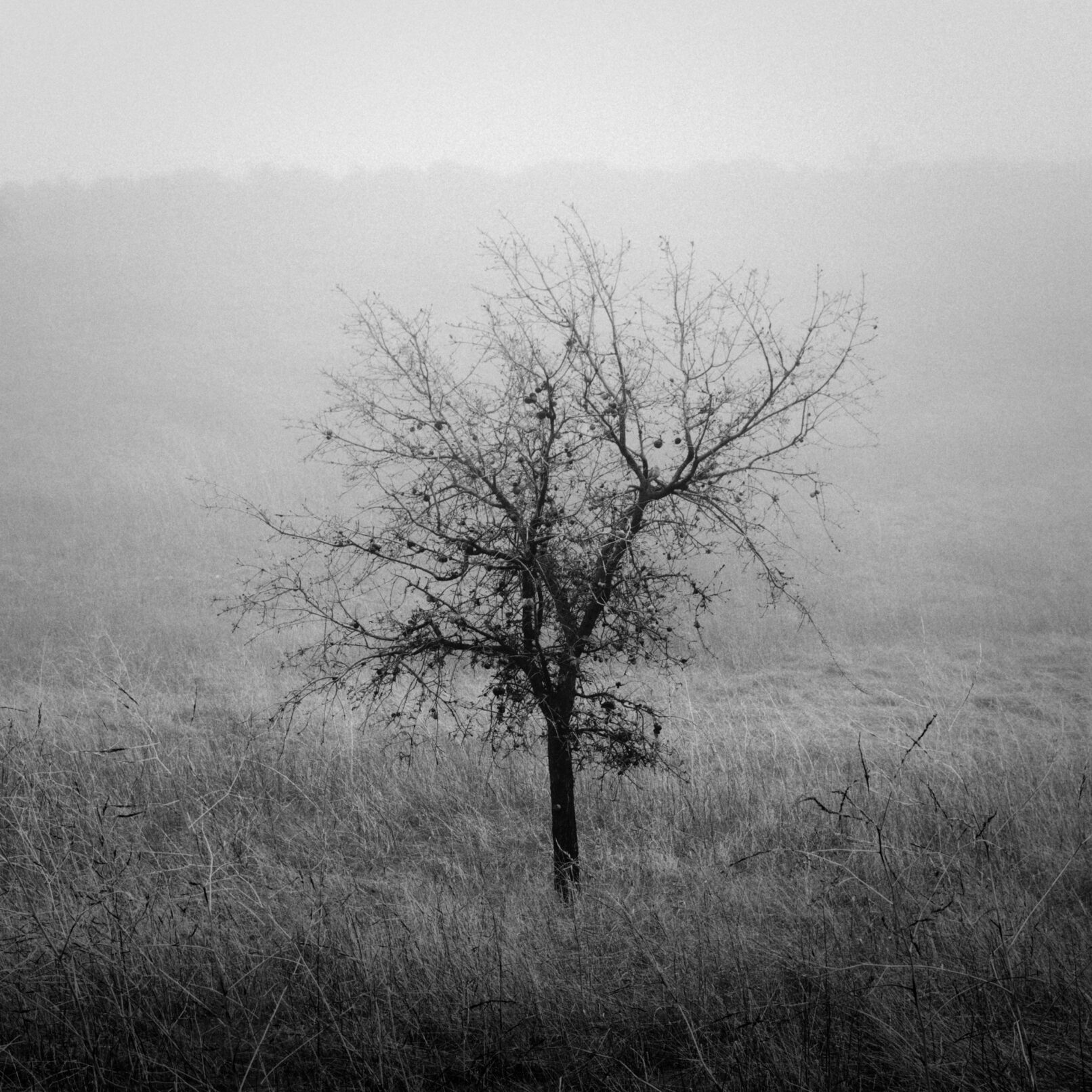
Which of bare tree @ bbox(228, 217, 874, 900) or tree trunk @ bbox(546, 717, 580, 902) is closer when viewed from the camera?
bare tree @ bbox(228, 217, 874, 900)

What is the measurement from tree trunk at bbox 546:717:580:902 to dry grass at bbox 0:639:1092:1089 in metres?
0.16

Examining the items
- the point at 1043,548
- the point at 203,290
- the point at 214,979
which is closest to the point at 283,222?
the point at 203,290

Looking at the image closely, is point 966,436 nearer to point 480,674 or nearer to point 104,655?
point 480,674

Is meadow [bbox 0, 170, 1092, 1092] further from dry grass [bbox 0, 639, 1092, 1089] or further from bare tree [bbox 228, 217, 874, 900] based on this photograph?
bare tree [bbox 228, 217, 874, 900]

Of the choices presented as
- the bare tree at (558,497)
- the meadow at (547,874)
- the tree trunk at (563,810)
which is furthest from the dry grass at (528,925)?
the bare tree at (558,497)

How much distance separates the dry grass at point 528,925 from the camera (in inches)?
101

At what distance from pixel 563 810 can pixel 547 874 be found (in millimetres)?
729

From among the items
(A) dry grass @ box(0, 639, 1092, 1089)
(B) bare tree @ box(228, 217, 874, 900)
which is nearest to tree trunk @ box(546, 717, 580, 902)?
(B) bare tree @ box(228, 217, 874, 900)

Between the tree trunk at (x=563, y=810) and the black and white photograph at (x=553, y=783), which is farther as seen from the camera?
the tree trunk at (x=563, y=810)

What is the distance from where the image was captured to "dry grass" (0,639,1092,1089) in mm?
2562

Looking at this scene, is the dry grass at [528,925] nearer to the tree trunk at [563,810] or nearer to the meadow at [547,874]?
the meadow at [547,874]

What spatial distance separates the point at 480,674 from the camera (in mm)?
11953

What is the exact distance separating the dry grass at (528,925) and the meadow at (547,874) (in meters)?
0.02

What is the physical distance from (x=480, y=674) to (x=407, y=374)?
28.3 ft
